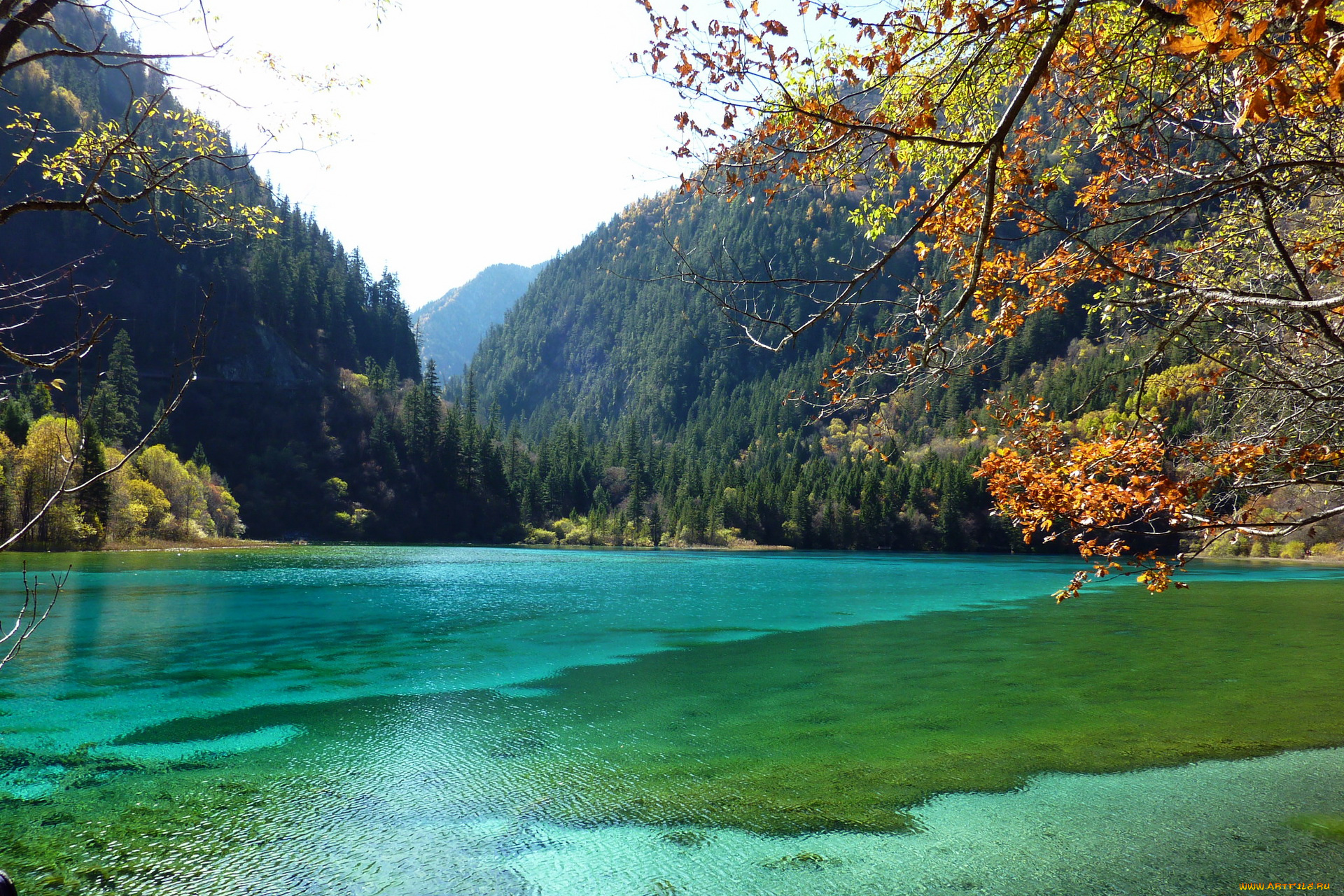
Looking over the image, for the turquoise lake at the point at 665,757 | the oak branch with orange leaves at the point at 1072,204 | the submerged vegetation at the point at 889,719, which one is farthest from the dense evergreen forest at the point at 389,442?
the oak branch with orange leaves at the point at 1072,204

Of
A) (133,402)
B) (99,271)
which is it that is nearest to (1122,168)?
(133,402)

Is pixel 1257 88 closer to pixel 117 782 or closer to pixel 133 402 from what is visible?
pixel 117 782

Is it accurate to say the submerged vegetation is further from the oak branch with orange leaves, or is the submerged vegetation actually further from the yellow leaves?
the yellow leaves

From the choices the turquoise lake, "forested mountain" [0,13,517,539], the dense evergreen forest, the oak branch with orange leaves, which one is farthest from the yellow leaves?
"forested mountain" [0,13,517,539]

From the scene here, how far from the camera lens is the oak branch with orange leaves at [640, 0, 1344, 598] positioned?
4957 mm

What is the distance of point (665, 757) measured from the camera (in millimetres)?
10281

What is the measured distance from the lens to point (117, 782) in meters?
9.21

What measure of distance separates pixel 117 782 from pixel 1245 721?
54.8 ft

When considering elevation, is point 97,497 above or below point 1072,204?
below

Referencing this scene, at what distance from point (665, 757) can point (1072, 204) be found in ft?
28.1

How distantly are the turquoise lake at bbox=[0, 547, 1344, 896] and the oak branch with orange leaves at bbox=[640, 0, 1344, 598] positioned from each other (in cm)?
304

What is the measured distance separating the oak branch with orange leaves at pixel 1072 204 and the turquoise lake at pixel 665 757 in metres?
3.04

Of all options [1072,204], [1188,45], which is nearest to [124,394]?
[1072,204]

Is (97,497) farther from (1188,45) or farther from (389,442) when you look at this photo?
(1188,45)
